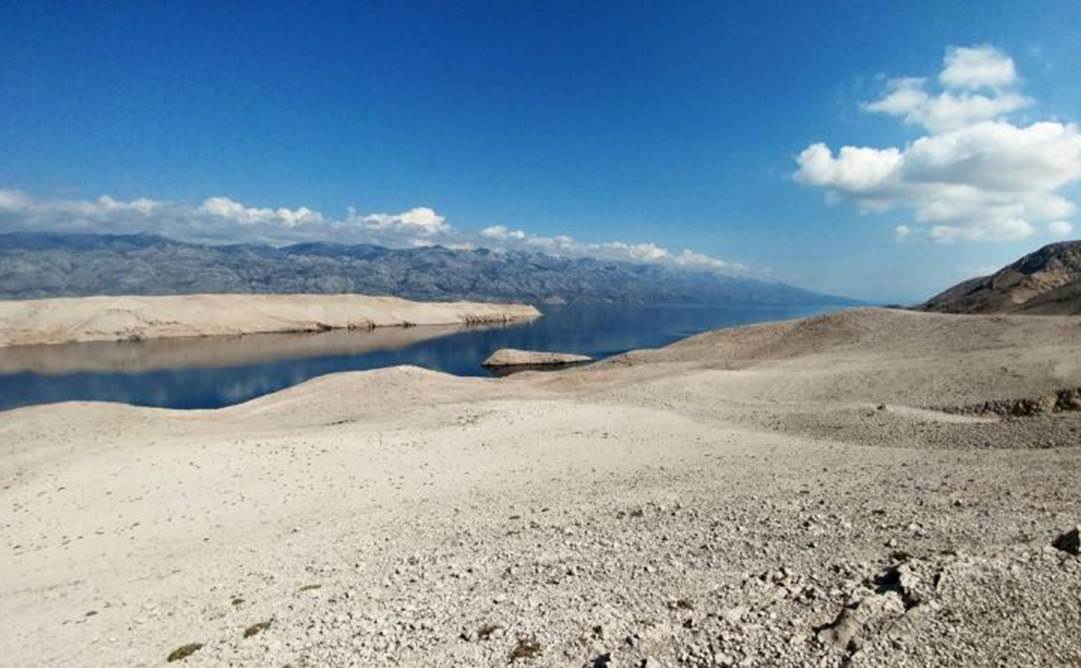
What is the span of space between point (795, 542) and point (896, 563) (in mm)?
1838

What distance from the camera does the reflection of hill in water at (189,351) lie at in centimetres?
7075

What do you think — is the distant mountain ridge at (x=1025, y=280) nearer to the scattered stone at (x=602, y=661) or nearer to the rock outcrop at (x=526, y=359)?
the rock outcrop at (x=526, y=359)

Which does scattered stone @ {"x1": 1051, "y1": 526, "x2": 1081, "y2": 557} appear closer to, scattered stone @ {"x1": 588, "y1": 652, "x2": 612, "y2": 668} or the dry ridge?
scattered stone @ {"x1": 588, "y1": 652, "x2": 612, "y2": 668}

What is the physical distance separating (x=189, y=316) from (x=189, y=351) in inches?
1173

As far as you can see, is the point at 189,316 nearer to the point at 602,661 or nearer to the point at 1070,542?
the point at 602,661

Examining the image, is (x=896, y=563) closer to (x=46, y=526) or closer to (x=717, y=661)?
(x=717, y=661)

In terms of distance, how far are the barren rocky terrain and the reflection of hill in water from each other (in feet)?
160

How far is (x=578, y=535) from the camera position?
40.7 ft

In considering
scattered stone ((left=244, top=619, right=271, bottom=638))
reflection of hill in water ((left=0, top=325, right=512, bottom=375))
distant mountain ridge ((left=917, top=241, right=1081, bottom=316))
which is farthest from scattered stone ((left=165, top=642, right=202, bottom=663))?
distant mountain ridge ((left=917, top=241, right=1081, bottom=316))

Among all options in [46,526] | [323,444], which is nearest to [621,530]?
[323,444]

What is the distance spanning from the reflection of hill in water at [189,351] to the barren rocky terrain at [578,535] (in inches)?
1924

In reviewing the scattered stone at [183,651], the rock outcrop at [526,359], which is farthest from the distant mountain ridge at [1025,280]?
the scattered stone at [183,651]

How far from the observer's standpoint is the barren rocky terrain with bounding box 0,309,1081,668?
8.09 meters

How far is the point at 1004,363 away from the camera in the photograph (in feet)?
90.3
